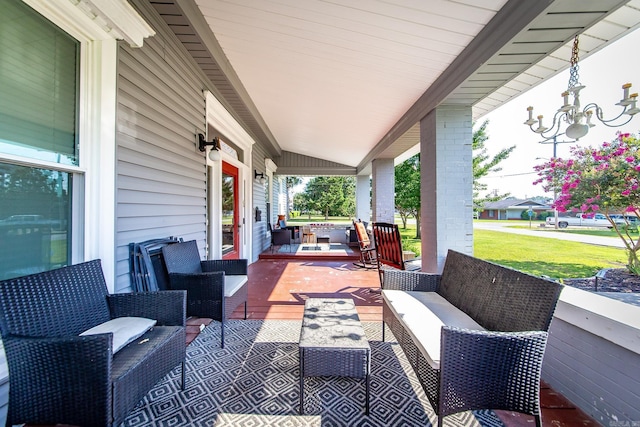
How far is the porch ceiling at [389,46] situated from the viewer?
1.93 m

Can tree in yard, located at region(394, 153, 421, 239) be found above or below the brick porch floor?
above

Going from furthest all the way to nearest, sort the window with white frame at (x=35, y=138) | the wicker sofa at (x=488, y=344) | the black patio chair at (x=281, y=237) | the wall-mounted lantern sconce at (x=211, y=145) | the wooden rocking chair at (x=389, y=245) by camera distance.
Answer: the black patio chair at (x=281, y=237), the wooden rocking chair at (x=389, y=245), the wall-mounted lantern sconce at (x=211, y=145), the window with white frame at (x=35, y=138), the wicker sofa at (x=488, y=344)

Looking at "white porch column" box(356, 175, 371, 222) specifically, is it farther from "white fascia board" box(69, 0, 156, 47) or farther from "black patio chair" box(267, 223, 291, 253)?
"white fascia board" box(69, 0, 156, 47)

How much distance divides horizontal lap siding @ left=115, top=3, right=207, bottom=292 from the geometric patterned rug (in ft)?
3.07

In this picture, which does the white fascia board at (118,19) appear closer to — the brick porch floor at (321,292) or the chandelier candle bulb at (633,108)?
the brick porch floor at (321,292)

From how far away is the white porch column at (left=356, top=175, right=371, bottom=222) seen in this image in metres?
10.1

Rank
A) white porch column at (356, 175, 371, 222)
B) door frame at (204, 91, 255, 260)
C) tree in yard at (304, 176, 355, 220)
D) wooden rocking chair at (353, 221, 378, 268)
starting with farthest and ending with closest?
tree in yard at (304, 176, 355, 220) → white porch column at (356, 175, 371, 222) → wooden rocking chair at (353, 221, 378, 268) → door frame at (204, 91, 255, 260)

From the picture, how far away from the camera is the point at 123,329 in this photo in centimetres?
162

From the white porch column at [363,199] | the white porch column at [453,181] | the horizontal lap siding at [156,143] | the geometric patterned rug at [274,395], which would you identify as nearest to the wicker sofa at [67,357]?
the geometric patterned rug at [274,395]

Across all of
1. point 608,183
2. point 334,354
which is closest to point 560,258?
point 608,183

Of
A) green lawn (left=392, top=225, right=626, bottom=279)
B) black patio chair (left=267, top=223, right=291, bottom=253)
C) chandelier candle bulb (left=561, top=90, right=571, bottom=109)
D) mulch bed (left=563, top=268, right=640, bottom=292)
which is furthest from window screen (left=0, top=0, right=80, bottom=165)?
black patio chair (left=267, top=223, right=291, bottom=253)

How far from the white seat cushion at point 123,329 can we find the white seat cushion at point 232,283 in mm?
778

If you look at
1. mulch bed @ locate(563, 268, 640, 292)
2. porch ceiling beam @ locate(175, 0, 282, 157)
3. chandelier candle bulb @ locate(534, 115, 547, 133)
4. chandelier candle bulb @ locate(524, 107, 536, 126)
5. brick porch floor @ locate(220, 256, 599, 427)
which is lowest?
brick porch floor @ locate(220, 256, 599, 427)

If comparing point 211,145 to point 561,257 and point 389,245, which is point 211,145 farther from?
point 561,257
